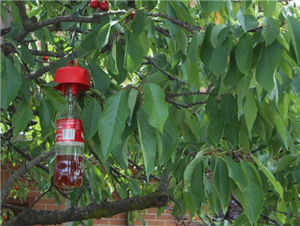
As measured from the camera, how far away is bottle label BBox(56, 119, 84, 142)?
6.65 ft

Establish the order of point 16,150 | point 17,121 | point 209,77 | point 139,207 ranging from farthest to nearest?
point 16,150, point 139,207, point 209,77, point 17,121

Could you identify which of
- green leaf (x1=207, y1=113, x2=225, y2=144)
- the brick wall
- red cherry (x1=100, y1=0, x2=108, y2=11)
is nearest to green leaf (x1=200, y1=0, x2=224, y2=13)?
green leaf (x1=207, y1=113, x2=225, y2=144)

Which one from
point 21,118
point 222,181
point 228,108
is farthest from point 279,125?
point 21,118

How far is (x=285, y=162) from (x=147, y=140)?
4.43 feet

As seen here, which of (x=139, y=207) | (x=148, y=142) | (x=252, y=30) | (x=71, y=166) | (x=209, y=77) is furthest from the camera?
(x=139, y=207)

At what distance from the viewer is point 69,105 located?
2162 mm

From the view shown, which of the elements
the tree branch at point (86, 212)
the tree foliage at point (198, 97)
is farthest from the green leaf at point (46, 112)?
the tree branch at point (86, 212)

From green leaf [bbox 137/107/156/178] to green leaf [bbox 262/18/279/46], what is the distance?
40 centimetres

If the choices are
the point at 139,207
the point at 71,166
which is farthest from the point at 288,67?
the point at 139,207

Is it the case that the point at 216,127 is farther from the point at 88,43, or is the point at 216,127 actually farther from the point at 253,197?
the point at 88,43

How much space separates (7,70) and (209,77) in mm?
891

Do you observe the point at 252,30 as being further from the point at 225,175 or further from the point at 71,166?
the point at 71,166

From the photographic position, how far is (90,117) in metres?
2.02

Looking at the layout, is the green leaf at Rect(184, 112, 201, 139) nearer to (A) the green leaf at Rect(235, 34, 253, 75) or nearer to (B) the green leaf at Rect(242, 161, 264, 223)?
(B) the green leaf at Rect(242, 161, 264, 223)
